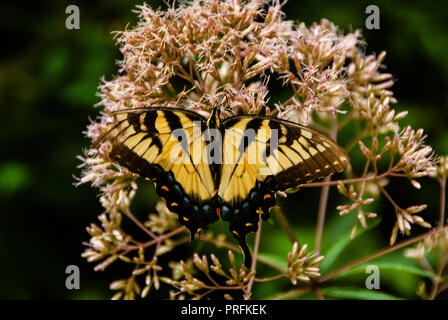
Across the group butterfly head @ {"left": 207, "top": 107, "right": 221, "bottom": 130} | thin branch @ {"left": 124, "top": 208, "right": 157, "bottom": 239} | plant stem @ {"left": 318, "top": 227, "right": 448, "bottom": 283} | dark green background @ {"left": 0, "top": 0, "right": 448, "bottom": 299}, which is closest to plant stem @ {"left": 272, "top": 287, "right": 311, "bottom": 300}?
plant stem @ {"left": 318, "top": 227, "right": 448, "bottom": 283}

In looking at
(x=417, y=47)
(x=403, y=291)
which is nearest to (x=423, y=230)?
→ (x=403, y=291)

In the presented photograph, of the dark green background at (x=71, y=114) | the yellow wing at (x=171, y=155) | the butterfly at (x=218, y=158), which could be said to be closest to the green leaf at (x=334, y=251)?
the butterfly at (x=218, y=158)

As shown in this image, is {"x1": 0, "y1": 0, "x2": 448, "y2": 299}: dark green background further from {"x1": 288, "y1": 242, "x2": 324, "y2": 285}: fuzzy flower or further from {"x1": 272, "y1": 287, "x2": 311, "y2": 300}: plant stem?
{"x1": 288, "y1": 242, "x2": 324, "y2": 285}: fuzzy flower

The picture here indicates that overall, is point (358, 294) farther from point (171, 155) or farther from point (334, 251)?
point (171, 155)

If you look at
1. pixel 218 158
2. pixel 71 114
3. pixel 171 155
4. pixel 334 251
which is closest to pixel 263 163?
pixel 218 158

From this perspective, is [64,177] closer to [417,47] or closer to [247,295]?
[247,295]

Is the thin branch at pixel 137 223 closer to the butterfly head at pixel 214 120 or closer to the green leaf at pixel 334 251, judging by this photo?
the butterfly head at pixel 214 120
